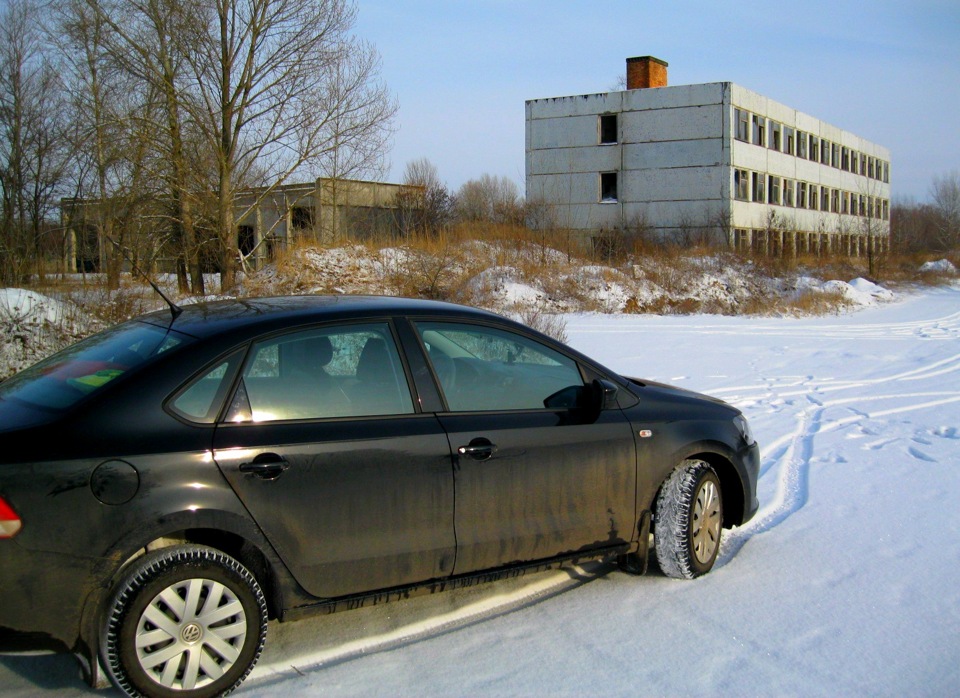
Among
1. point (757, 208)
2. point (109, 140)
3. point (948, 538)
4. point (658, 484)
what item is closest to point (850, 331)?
point (948, 538)

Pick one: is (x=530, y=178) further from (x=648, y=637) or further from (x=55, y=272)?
(x=648, y=637)

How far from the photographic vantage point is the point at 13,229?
867 inches

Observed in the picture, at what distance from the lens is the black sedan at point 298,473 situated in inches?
133

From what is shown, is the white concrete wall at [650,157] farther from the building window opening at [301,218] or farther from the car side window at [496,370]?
the car side window at [496,370]

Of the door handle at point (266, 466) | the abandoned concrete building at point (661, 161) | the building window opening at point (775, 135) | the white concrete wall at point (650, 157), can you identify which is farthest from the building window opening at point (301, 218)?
the building window opening at point (775, 135)

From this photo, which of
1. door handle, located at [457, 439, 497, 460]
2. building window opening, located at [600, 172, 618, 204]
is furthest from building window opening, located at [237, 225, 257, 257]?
door handle, located at [457, 439, 497, 460]

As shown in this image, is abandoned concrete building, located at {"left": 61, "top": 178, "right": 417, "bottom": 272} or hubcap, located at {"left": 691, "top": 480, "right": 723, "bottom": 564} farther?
abandoned concrete building, located at {"left": 61, "top": 178, "right": 417, "bottom": 272}

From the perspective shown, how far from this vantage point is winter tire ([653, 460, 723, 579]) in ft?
16.1

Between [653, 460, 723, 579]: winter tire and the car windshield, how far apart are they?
8.96ft

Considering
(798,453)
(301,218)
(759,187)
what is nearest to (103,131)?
(301,218)

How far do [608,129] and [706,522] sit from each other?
4209 cm

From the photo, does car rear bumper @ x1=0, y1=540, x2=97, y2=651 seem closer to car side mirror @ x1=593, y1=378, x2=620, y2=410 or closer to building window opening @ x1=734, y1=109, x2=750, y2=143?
car side mirror @ x1=593, y1=378, x2=620, y2=410

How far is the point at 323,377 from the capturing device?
13.4 ft

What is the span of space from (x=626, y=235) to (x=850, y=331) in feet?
74.9
